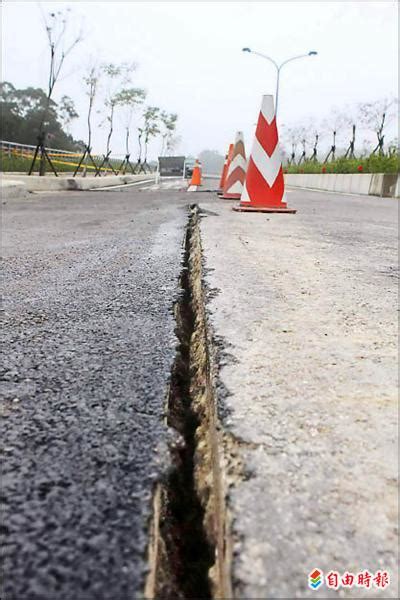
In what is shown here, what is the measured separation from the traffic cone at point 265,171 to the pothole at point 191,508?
4029 millimetres

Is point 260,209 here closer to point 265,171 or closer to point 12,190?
point 265,171

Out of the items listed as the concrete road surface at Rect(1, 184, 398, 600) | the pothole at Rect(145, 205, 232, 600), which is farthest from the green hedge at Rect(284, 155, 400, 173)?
the pothole at Rect(145, 205, 232, 600)

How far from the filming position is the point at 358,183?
52.7 ft

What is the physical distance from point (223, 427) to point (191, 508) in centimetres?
14

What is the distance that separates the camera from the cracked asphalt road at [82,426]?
0.54 meters

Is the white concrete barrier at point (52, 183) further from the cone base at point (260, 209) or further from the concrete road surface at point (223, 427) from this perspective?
the concrete road surface at point (223, 427)

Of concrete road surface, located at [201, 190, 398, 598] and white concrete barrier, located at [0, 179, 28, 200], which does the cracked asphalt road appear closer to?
concrete road surface, located at [201, 190, 398, 598]

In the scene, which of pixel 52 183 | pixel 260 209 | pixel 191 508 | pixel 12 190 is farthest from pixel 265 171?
pixel 52 183

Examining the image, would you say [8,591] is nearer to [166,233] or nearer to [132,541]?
[132,541]

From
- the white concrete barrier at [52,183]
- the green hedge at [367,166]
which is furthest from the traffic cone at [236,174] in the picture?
the green hedge at [367,166]

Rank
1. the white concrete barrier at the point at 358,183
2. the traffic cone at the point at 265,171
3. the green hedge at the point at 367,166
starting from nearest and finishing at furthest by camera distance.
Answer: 1. the traffic cone at the point at 265,171
2. the white concrete barrier at the point at 358,183
3. the green hedge at the point at 367,166

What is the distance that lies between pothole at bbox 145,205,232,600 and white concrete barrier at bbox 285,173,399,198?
45.0 feet

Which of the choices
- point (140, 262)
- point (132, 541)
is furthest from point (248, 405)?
point (140, 262)

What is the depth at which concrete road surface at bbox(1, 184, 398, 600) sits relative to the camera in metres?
0.55
